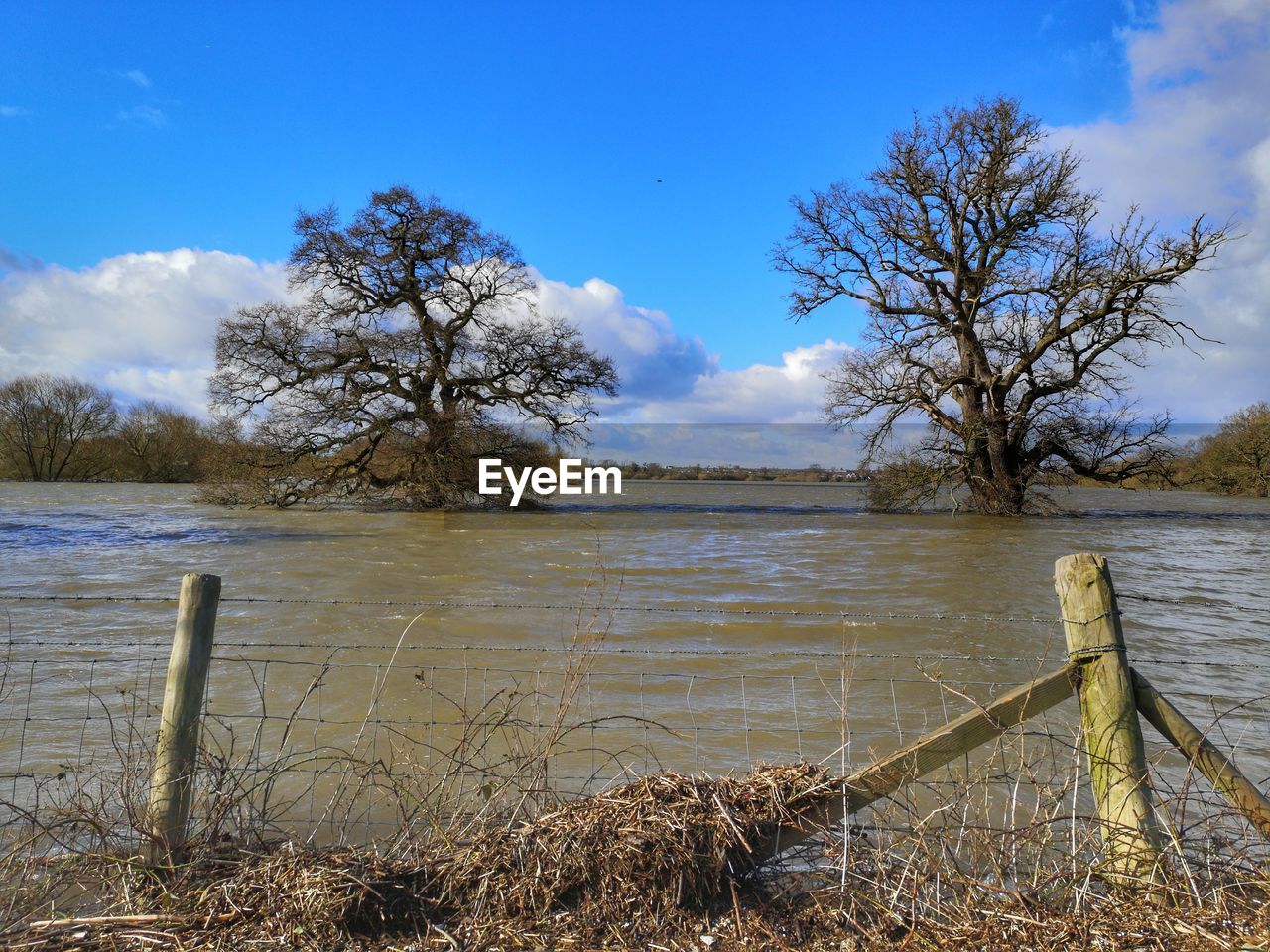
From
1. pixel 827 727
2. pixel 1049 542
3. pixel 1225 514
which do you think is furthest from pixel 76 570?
pixel 1225 514

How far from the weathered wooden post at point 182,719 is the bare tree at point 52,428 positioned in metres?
51.9

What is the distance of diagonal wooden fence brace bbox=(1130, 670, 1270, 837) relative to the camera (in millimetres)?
3033

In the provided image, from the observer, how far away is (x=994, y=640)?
880 centimetres

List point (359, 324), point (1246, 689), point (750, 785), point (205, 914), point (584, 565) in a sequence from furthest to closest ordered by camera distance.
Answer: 1. point (359, 324)
2. point (584, 565)
3. point (1246, 689)
4. point (750, 785)
5. point (205, 914)

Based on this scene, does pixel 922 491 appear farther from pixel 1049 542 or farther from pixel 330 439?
pixel 330 439

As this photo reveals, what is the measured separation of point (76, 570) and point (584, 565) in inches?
302

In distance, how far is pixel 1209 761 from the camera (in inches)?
122

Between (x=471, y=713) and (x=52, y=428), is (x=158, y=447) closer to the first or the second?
(x=52, y=428)

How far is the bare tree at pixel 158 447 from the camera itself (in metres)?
47.2

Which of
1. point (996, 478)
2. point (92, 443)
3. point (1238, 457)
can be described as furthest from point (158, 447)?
point (1238, 457)

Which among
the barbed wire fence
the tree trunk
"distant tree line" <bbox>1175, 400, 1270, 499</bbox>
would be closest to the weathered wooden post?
the barbed wire fence

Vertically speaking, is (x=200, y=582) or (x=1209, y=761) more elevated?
(x=200, y=582)

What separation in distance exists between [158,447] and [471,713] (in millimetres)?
48256
